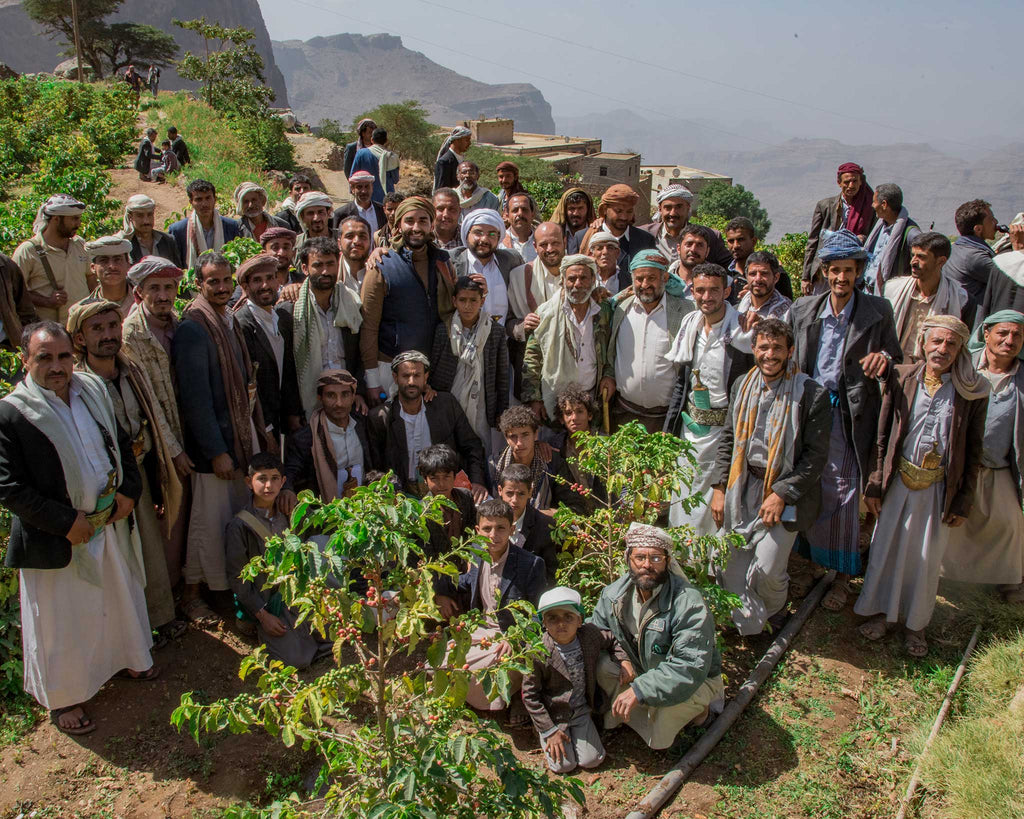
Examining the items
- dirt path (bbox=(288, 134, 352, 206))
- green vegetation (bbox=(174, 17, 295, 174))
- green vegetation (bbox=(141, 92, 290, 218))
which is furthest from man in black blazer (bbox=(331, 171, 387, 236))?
green vegetation (bbox=(174, 17, 295, 174))

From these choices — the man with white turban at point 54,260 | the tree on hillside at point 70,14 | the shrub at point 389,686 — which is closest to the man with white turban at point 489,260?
the man with white turban at point 54,260

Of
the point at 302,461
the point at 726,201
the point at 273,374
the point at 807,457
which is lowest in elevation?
the point at 726,201

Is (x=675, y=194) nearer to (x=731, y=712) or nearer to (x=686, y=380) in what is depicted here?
(x=686, y=380)

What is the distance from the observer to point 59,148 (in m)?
16.2

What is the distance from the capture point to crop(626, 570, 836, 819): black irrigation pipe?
12.3ft

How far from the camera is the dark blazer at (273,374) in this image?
517 cm

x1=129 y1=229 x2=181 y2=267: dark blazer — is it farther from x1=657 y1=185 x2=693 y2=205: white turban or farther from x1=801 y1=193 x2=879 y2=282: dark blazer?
x1=801 y1=193 x2=879 y2=282: dark blazer

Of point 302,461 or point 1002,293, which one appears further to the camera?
point 1002,293

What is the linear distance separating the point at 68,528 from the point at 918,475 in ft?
15.1

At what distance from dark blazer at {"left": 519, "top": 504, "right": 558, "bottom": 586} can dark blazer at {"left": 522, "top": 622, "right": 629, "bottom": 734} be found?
0.66 metres

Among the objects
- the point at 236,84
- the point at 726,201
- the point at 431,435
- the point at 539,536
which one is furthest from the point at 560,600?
the point at 726,201

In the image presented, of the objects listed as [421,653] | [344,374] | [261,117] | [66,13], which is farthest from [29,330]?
[66,13]

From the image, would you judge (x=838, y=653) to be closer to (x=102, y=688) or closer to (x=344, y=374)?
(x=344, y=374)

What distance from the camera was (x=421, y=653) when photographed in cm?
484
